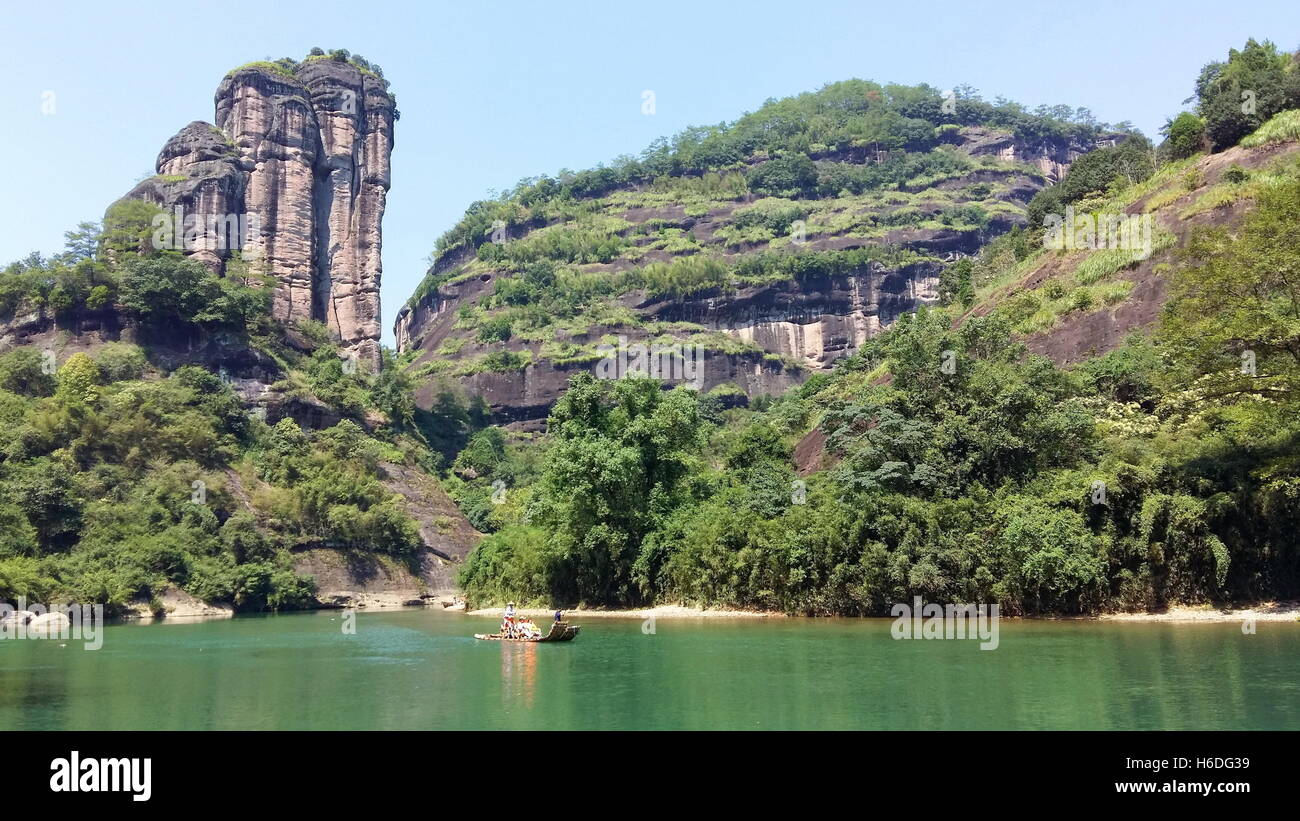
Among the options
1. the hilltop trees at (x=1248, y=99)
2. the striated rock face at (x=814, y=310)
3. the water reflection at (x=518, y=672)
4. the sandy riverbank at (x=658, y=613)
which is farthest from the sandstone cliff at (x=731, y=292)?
the water reflection at (x=518, y=672)

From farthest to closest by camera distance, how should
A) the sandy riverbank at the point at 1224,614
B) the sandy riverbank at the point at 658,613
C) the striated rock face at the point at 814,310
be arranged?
1. the striated rock face at the point at 814,310
2. the sandy riverbank at the point at 658,613
3. the sandy riverbank at the point at 1224,614

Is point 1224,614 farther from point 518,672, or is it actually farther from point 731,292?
point 731,292

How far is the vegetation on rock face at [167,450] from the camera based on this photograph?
186ft

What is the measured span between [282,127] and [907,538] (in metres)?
78.3

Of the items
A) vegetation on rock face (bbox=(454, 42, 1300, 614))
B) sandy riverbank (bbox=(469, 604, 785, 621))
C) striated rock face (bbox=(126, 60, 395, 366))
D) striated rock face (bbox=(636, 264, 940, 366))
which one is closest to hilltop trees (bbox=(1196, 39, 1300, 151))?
vegetation on rock face (bbox=(454, 42, 1300, 614))

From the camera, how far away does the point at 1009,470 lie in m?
37.7

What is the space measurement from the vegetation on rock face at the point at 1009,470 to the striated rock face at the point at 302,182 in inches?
1958

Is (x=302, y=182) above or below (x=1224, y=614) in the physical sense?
above

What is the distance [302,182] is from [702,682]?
84660 millimetres

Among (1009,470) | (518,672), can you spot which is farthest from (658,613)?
(518,672)

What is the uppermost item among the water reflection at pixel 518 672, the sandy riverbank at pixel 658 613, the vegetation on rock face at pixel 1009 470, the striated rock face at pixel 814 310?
the striated rock face at pixel 814 310

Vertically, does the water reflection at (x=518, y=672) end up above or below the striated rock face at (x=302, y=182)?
below

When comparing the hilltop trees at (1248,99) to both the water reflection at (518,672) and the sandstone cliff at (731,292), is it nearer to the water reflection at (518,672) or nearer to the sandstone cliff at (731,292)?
the water reflection at (518,672)

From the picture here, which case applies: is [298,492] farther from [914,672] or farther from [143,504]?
[914,672]
